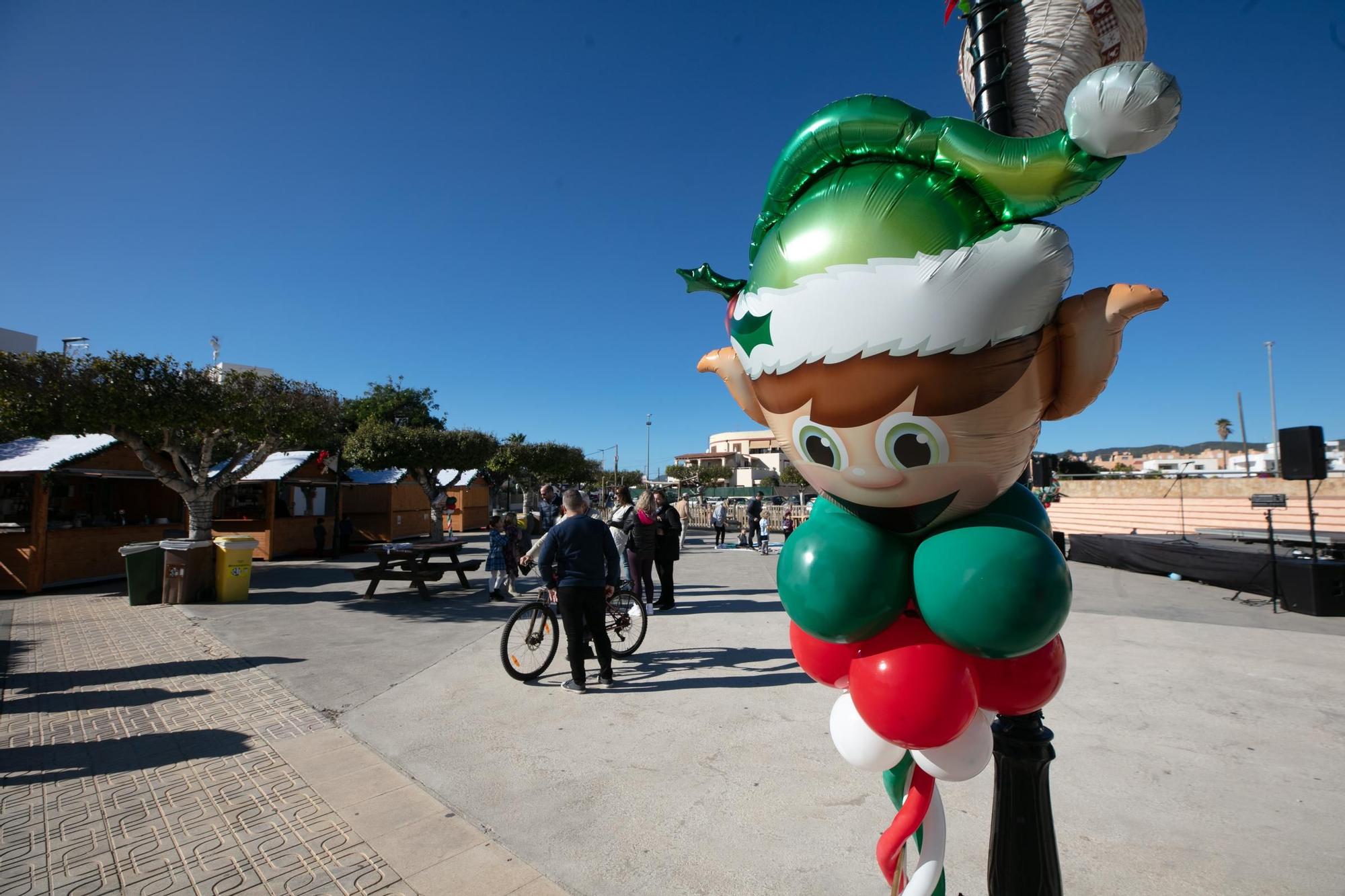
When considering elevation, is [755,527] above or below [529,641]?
above

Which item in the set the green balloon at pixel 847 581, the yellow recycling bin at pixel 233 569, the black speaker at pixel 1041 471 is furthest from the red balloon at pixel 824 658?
the yellow recycling bin at pixel 233 569

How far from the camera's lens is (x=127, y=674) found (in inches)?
231

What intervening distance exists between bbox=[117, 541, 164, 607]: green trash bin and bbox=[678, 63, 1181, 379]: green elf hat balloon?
11505 mm

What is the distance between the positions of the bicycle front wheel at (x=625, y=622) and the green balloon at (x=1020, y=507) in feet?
15.7

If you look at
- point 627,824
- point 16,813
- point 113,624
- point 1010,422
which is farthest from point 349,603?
point 1010,422

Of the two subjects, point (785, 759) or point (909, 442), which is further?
point (785, 759)

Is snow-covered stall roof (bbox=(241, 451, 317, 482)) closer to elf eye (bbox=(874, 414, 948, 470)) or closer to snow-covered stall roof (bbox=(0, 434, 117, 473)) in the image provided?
snow-covered stall roof (bbox=(0, 434, 117, 473))

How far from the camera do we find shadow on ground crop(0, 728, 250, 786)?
3836 mm

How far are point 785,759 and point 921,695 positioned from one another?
2597mm

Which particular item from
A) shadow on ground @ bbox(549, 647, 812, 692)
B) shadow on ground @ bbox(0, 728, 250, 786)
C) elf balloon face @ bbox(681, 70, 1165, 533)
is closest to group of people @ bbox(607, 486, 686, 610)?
shadow on ground @ bbox(549, 647, 812, 692)

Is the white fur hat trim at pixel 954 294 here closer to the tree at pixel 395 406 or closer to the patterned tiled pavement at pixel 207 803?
the patterned tiled pavement at pixel 207 803

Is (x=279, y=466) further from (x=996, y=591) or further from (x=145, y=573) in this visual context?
(x=996, y=591)

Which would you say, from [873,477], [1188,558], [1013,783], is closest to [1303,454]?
[1188,558]

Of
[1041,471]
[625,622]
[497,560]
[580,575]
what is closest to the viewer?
[580,575]
